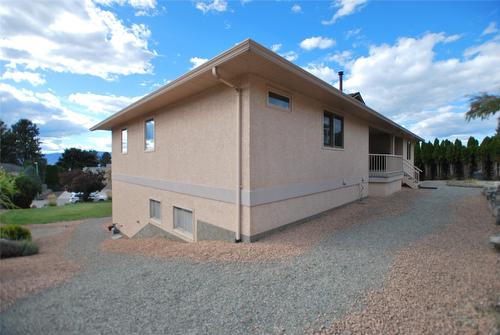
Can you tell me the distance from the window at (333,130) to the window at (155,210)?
655cm

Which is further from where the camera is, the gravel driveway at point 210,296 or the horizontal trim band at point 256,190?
the horizontal trim band at point 256,190

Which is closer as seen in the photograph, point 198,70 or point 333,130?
point 198,70

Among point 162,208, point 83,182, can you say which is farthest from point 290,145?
point 83,182

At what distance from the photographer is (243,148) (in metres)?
5.62

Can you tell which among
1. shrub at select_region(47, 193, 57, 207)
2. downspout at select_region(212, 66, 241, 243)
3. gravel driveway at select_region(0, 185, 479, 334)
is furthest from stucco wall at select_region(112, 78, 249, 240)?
shrub at select_region(47, 193, 57, 207)

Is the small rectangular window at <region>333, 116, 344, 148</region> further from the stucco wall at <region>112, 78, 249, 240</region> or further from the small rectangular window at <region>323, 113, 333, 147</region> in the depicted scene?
the stucco wall at <region>112, 78, 249, 240</region>

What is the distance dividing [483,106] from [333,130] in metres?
4.23

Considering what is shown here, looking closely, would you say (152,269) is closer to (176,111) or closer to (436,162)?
(176,111)

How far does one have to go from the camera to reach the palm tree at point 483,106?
464cm

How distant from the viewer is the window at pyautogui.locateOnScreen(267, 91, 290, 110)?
609 centimetres

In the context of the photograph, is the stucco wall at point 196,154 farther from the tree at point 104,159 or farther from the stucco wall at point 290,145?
the tree at point 104,159

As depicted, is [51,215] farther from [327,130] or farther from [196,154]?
[327,130]

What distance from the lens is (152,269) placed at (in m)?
4.43

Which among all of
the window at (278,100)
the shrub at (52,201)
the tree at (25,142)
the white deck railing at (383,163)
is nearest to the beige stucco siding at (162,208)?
the window at (278,100)
